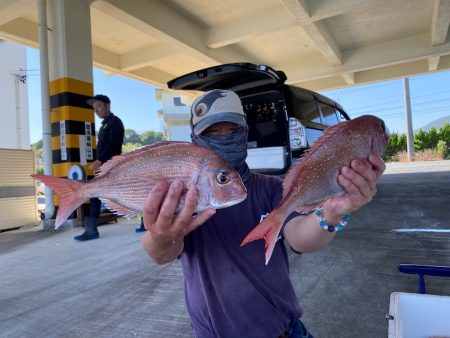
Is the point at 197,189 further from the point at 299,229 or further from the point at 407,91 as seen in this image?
the point at 407,91

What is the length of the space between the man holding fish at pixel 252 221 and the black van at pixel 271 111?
310 centimetres

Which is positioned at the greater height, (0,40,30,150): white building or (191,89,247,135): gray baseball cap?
(0,40,30,150): white building

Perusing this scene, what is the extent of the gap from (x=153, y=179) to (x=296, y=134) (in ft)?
12.8

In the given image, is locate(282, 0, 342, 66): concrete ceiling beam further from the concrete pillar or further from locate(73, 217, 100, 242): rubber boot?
locate(73, 217, 100, 242): rubber boot

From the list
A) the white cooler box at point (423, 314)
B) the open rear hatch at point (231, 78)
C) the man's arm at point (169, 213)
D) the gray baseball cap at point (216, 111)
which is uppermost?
the open rear hatch at point (231, 78)

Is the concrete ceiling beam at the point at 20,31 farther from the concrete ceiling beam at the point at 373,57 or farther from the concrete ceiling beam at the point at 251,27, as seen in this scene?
the concrete ceiling beam at the point at 373,57

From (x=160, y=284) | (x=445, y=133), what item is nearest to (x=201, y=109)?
(x=160, y=284)

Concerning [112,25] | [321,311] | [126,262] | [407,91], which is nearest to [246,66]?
[126,262]

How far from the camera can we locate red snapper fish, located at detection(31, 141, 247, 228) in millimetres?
1055

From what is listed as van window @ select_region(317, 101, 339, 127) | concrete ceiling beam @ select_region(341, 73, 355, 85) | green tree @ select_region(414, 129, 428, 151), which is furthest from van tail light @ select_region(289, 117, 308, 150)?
Result: green tree @ select_region(414, 129, 428, 151)

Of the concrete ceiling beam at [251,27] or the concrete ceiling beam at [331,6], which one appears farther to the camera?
the concrete ceiling beam at [251,27]

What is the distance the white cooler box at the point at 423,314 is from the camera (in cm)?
134

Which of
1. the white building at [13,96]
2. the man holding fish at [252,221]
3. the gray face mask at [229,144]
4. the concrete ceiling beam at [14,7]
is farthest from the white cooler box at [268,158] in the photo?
the white building at [13,96]

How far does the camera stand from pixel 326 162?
1.11 metres
